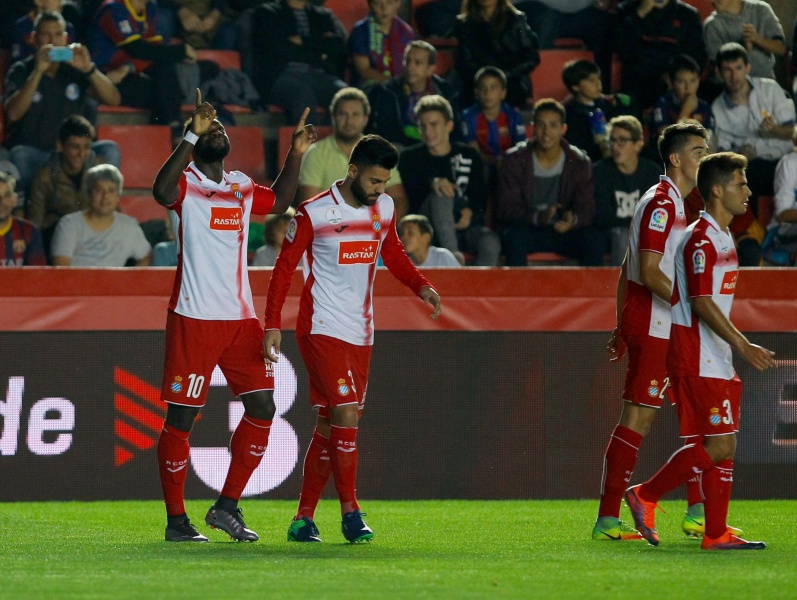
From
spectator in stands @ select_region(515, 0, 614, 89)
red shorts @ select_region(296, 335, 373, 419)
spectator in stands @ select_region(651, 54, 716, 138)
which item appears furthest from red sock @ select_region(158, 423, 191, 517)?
spectator in stands @ select_region(515, 0, 614, 89)

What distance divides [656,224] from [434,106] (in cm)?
495

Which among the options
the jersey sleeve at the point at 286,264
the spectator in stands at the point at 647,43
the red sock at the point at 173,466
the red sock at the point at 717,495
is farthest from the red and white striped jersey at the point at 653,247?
the spectator in stands at the point at 647,43

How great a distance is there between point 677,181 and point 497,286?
2381 millimetres

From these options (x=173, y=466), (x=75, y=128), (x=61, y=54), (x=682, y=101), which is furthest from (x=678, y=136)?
(x=61, y=54)

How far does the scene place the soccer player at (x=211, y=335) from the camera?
272 inches

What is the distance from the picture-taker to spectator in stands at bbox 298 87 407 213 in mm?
11477

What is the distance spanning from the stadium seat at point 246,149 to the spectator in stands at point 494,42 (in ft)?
6.46

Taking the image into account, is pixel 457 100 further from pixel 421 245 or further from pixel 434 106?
pixel 421 245

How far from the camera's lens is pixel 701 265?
20.9ft

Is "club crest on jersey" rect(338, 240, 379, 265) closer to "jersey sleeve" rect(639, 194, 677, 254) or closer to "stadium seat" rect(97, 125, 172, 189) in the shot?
"jersey sleeve" rect(639, 194, 677, 254)

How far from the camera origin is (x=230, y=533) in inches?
271

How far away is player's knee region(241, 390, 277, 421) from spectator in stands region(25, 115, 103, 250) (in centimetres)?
458

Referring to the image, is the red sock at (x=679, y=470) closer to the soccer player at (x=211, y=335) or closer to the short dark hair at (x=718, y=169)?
the short dark hair at (x=718, y=169)

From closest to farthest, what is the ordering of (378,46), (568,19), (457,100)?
(457,100), (378,46), (568,19)
